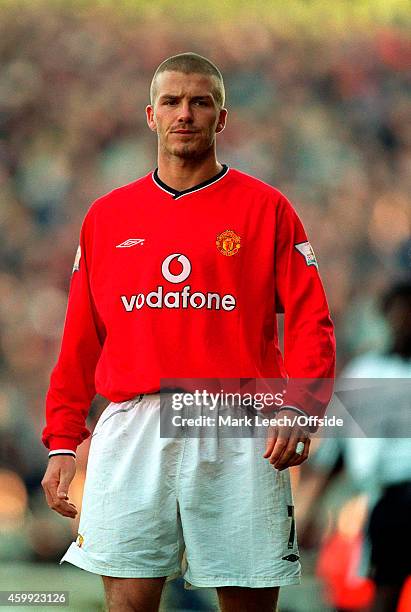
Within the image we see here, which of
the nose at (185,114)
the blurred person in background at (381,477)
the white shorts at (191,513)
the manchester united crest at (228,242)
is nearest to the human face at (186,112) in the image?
the nose at (185,114)

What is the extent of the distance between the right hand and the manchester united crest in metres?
0.47

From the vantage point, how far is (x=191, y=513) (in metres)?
1.83

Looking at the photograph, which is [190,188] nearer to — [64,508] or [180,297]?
[180,297]

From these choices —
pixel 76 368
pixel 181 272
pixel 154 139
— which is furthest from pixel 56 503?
pixel 154 139

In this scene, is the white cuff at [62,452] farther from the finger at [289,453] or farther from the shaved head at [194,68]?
the shaved head at [194,68]

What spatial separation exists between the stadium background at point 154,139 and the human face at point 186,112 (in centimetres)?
106

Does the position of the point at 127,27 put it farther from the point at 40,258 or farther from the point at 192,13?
the point at 40,258

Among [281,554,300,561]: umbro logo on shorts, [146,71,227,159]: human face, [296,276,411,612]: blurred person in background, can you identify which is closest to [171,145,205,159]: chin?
[146,71,227,159]: human face

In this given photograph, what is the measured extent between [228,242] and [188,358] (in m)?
0.22

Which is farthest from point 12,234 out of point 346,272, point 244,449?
point 244,449

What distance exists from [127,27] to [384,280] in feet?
3.31

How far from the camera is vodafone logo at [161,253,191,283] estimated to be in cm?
188

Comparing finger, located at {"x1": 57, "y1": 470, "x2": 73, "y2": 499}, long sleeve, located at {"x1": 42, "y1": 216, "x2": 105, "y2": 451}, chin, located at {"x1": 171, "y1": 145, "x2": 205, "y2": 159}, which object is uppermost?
chin, located at {"x1": 171, "y1": 145, "x2": 205, "y2": 159}

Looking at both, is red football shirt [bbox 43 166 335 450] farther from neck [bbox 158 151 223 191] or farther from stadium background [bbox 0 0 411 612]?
stadium background [bbox 0 0 411 612]
